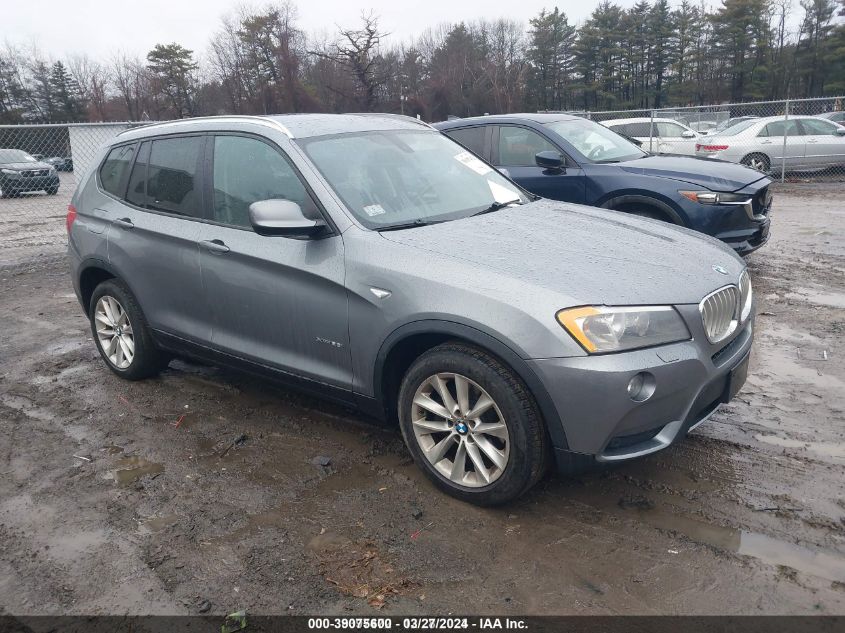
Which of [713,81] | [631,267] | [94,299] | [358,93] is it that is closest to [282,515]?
[631,267]

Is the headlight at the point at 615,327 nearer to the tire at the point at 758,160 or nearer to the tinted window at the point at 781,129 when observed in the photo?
the tire at the point at 758,160

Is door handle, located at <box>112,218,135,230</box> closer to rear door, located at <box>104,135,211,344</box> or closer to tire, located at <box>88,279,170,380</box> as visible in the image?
rear door, located at <box>104,135,211,344</box>

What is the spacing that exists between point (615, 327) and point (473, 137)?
564cm

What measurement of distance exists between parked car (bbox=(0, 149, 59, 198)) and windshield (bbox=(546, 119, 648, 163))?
1223cm

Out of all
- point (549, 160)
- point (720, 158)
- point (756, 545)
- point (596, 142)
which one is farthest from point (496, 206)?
point (720, 158)

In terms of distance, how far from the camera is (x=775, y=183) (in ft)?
53.1

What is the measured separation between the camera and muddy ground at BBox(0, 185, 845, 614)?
9.05 feet

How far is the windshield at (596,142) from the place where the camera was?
7.61 m

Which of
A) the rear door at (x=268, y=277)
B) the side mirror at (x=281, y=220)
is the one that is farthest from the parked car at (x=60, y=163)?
the side mirror at (x=281, y=220)

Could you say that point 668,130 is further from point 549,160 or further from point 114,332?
point 114,332

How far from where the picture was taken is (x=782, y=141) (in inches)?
624

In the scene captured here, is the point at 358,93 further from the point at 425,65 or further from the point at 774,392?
the point at 774,392

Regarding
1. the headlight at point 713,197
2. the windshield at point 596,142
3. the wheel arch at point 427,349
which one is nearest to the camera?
the wheel arch at point 427,349

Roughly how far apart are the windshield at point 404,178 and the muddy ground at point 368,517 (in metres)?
1.35
